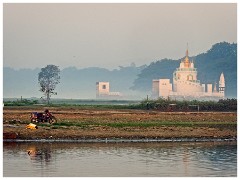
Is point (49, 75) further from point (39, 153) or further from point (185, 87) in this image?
point (39, 153)

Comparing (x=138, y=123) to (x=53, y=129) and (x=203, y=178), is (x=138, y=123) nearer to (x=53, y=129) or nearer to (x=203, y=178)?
(x=53, y=129)

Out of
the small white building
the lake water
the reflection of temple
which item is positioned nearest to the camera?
the lake water

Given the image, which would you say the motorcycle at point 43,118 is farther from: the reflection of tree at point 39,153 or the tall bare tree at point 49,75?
the tall bare tree at point 49,75

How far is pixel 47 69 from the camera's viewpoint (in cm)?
9994

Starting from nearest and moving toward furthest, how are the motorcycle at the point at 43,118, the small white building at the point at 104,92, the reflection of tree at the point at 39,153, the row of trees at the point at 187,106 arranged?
1. the reflection of tree at the point at 39,153
2. the motorcycle at the point at 43,118
3. the row of trees at the point at 187,106
4. the small white building at the point at 104,92

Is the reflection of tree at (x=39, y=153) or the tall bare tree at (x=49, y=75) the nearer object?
the reflection of tree at (x=39, y=153)

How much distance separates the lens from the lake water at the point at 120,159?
2145 cm

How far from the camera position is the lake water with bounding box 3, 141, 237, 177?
21453 millimetres

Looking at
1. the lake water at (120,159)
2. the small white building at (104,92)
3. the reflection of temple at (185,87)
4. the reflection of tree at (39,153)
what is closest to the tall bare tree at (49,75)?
the small white building at (104,92)

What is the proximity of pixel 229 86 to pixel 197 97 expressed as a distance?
55.1 ft

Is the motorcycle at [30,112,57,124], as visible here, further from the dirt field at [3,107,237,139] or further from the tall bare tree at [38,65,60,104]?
the tall bare tree at [38,65,60,104]

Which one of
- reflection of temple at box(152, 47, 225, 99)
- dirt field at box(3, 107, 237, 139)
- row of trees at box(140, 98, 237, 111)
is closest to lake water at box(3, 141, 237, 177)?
dirt field at box(3, 107, 237, 139)

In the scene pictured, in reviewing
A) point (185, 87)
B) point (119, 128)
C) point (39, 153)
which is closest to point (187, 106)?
point (119, 128)

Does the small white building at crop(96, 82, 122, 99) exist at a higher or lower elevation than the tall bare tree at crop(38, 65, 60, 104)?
lower
